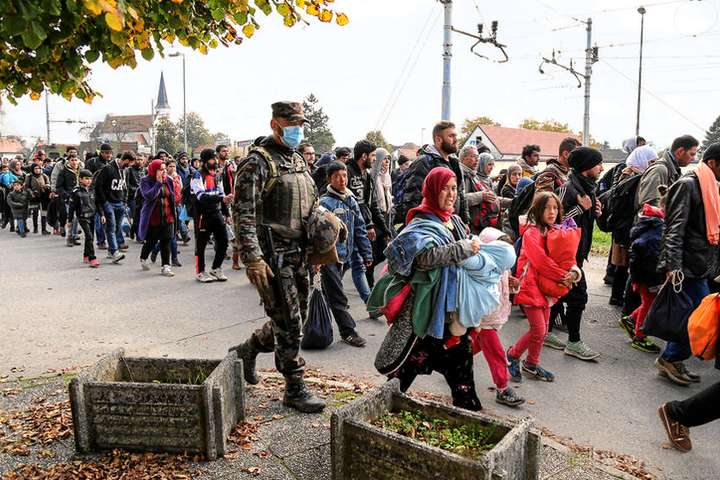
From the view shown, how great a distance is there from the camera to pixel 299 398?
14.5 ft

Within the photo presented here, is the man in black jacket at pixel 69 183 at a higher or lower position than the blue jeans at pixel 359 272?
higher

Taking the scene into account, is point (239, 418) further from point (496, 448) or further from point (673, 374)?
point (673, 374)

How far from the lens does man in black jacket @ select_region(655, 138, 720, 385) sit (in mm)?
5152

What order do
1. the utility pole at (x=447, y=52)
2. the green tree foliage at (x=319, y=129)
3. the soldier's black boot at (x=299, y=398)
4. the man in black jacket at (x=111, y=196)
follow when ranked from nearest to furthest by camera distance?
the soldier's black boot at (x=299, y=398) < the man in black jacket at (x=111, y=196) < the utility pole at (x=447, y=52) < the green tree foliage at (x=319, y=129)

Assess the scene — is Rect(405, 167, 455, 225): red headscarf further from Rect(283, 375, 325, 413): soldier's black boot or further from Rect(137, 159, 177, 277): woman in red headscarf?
Rect(137, 159, 177, 277): woman in red headscarf

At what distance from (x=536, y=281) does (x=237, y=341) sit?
3135mm

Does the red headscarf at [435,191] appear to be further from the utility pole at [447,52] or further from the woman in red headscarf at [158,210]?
the utility pole at [447,52]

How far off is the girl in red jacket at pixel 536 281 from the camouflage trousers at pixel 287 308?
6.48 feet

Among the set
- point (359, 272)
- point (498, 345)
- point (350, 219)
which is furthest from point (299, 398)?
point (359, 272)

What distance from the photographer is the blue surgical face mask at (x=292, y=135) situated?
4.33m

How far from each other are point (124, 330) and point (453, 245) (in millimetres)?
4712

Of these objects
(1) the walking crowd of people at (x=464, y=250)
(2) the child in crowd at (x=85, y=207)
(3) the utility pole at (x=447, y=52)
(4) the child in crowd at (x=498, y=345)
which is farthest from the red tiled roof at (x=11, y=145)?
(4) the child in crowd at (x=498, y=345)

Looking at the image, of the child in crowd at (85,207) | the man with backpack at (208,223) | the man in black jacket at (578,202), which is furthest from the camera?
the child in crowd at (85,207)

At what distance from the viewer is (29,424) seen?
420 cm
